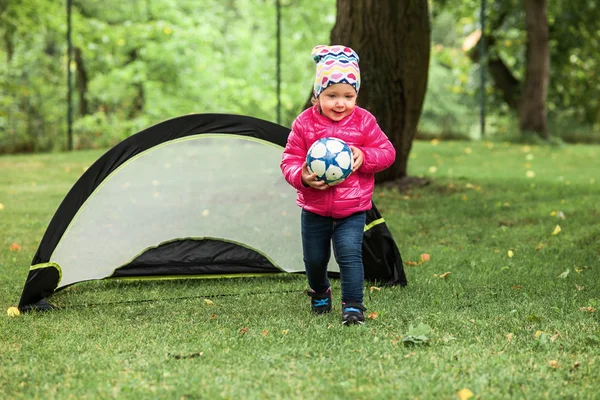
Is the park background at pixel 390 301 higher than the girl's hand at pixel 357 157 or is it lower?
lower

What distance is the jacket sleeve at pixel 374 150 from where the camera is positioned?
3.97 meters

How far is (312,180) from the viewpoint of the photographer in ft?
12.6

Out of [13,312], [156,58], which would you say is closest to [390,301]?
[13,312]

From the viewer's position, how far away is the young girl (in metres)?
3.89

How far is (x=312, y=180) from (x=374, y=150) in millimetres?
411

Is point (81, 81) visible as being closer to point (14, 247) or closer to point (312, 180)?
point (14, 247)

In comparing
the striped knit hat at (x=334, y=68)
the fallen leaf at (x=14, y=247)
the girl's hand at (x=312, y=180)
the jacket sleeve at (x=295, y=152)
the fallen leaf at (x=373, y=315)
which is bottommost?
the fallen leaf at (x=14, y=247)

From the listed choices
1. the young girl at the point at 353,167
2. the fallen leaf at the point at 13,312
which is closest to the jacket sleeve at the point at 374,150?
the young girl at the point at 353,167

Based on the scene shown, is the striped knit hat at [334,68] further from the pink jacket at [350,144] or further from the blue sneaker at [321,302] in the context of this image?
the blue sneaker at [321,302]

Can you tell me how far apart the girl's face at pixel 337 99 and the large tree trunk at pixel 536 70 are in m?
12.8

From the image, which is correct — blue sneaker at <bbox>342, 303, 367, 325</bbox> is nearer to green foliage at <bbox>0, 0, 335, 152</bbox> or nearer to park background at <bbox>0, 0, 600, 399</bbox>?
park background at <bbox>0, 0, 600, 399</bbox>

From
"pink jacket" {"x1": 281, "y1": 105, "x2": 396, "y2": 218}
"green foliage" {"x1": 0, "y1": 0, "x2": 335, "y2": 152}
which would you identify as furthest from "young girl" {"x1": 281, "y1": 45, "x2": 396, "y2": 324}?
"green foliage" {"x1": 0, "y1": 0, "x2": 335, "y2": 152}

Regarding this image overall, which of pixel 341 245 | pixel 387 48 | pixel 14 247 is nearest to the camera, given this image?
pixel 341 245

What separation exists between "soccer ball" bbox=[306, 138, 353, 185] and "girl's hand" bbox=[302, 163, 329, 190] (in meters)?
0.03
